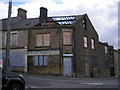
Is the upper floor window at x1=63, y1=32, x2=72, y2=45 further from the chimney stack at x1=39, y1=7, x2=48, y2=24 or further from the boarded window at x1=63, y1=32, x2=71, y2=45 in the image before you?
the chimney stack at x1=39, y1=7, x2=48, y2=24

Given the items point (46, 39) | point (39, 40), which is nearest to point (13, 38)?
point (39, 40)

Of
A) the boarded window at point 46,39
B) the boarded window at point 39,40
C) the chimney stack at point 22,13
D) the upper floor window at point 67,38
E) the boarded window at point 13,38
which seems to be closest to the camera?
the upper floor window at point 67,38

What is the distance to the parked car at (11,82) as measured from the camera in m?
10.8

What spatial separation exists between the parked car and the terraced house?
1663 cm

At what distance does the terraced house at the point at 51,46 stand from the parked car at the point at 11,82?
16.6 meters

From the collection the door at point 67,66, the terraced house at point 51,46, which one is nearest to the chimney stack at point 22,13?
the terraced house at point 51,46

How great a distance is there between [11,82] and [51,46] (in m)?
17.9

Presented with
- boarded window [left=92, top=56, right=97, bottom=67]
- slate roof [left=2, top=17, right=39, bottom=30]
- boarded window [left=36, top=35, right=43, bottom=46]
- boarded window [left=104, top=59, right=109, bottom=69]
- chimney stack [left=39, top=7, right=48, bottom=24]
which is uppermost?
chimney stack [left=39, top=7, right=48, bottom=24]

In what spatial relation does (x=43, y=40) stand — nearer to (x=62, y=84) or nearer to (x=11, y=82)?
(x=62, y=84)

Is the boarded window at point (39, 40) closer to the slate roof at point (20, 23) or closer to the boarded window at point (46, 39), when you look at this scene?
the boarded window at point (46, 39)

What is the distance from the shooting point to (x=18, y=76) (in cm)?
1139

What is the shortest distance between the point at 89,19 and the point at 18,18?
11480mm

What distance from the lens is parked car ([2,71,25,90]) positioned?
35.4ft

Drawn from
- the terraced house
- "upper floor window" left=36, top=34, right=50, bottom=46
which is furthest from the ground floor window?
"upper floor window" left=36, top=34, right=50, bottom=46
